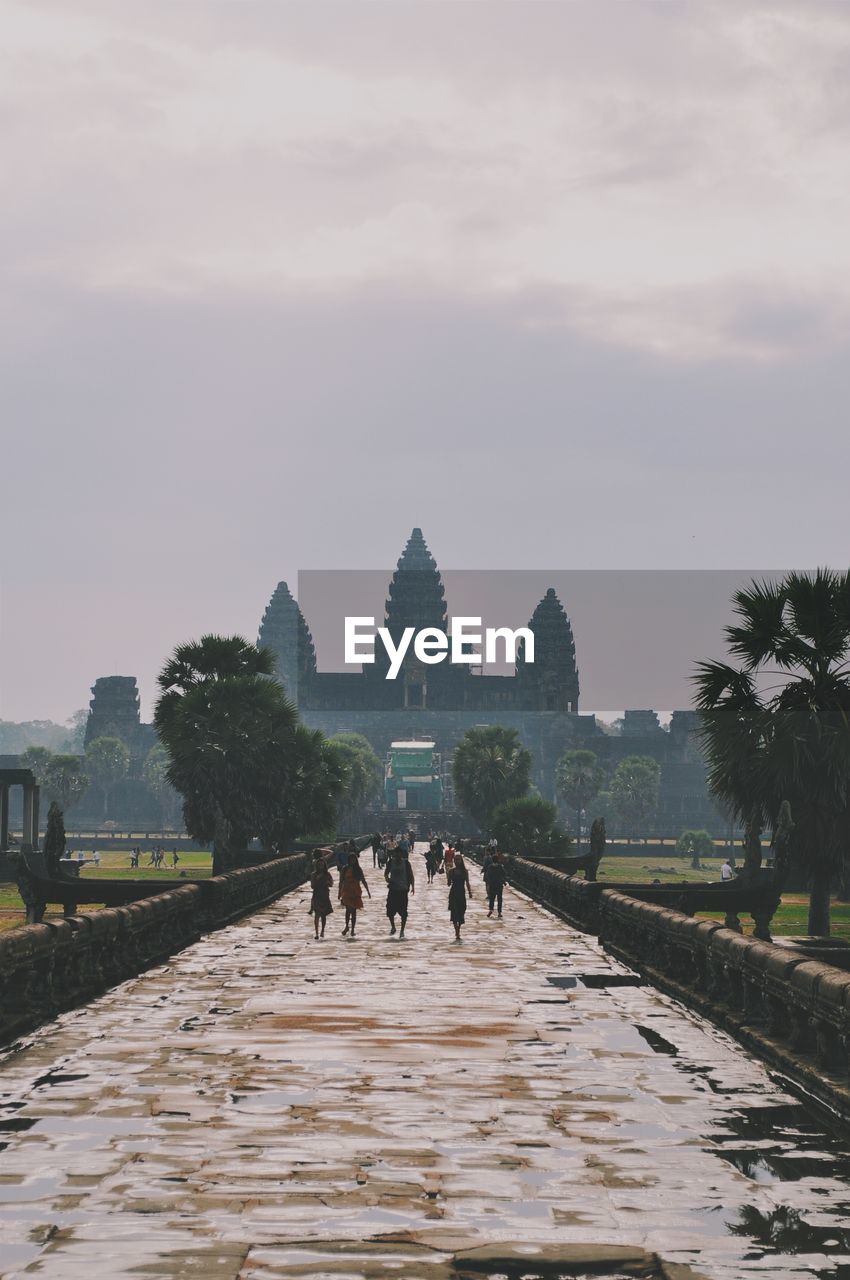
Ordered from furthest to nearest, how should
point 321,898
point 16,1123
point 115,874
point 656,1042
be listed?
point 115,874 < point 321,898 < point 656,1042 < point 16,1123

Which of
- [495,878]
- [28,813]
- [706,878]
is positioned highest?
[28,813]

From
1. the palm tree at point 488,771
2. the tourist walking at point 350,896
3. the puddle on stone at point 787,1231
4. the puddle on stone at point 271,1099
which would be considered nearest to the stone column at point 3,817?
the tourist walking at point 350,896

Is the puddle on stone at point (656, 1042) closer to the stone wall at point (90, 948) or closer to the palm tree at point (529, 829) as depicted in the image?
the stone wall at point (90, 948)

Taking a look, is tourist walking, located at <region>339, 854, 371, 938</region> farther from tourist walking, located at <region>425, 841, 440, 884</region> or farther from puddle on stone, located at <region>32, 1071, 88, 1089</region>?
tourist walking, located at <region>425, 841, 440, 884</region>

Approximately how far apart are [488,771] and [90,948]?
121970 mm

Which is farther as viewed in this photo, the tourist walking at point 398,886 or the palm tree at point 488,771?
the palm tree at point 488,771

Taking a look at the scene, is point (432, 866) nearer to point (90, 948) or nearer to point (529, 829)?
point (529, 829)

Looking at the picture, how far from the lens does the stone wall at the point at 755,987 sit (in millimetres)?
12992

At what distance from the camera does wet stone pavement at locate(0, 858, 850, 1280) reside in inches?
310

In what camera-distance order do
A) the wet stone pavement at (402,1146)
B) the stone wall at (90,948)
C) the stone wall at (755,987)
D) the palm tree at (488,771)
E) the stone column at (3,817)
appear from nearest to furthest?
the wet stone pavement at (402,1146) → the stone wall at (755,987) → the stone wall at (90,948) → the stone column at (3,817) → the palm tree at (488,771)

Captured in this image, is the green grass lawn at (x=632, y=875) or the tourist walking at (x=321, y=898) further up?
the tourist walking at (x=321, y=898)

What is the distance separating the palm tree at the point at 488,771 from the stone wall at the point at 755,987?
112411mm

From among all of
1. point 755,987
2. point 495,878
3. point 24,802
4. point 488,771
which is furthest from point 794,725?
point 488,771

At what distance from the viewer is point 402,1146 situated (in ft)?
33.7
